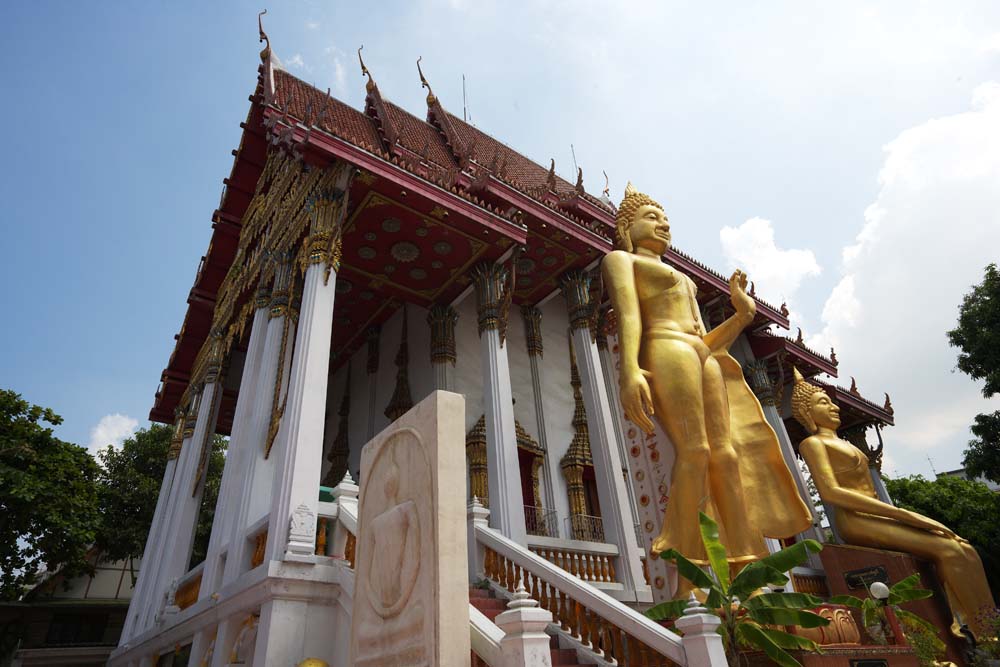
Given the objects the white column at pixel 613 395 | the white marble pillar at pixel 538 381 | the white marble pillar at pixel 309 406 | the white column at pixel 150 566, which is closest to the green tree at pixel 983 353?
the white column at pixel 613 395

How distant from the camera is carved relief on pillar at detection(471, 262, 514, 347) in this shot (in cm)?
829

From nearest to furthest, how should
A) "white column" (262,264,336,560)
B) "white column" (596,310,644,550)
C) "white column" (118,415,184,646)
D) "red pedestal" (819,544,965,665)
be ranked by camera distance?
1. "white column" (262,264,336,560)
2. "red pedestal" (819,544,965,665)
3. "white column" (118,415,184,646)
4. "white column" (596,310,644,550)

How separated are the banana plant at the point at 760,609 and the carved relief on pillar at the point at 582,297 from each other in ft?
18.7

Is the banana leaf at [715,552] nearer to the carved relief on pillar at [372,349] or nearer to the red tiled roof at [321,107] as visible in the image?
the red tiled roof at [321,107]

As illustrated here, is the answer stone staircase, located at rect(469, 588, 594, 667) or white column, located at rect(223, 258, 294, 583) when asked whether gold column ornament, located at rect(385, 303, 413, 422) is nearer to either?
white column, located at rect(223, 258, 294, 583)

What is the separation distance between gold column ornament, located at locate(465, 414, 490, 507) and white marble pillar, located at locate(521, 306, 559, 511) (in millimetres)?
1057

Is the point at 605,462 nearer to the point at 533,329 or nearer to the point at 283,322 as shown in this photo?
the point at 533,329

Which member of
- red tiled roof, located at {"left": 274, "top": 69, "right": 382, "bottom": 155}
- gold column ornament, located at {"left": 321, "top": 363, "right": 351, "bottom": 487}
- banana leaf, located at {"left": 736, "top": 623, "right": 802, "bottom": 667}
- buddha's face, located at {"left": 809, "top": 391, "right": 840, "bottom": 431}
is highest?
red tiled roof, located at {"left": 274, "top": 69, "right": 382, "bottom": 155}

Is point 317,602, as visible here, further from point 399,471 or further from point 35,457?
point 35,457

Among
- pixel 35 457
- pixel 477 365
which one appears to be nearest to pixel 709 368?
pixel 477 365

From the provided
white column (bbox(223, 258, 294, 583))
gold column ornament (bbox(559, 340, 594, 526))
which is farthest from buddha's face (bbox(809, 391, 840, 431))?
white column (bbox(223, 258, 294, 583))

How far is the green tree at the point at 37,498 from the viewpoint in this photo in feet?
36.1

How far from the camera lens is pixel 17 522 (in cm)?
1112

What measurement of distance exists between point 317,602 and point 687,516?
3070 millimetres
